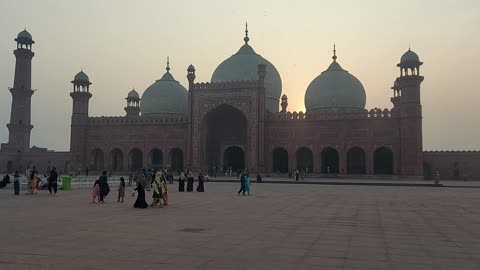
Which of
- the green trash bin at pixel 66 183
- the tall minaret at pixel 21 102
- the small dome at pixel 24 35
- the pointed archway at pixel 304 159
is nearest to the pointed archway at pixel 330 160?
the pointed archway at pixel 304 159

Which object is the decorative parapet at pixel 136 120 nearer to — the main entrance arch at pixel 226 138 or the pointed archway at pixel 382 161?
the main entrance arch at pixel 226 138

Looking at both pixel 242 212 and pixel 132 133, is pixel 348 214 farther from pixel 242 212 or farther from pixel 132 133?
pixel 132 133

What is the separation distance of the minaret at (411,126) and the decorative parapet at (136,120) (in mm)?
14392

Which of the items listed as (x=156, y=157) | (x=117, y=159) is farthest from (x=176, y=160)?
(x=117, y=159)

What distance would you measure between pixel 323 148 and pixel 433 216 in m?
20.9

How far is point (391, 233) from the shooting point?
605cm

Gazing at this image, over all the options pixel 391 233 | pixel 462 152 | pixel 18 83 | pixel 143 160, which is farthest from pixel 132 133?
pixel 391 233

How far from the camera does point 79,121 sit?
33.8 m

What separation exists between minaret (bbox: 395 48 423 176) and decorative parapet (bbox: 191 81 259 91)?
9340mm

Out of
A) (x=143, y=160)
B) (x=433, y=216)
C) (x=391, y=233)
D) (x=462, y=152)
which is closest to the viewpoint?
(x=391, y=233)

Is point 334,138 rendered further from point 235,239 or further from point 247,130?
point 235,239

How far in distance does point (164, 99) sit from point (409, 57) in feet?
62.4

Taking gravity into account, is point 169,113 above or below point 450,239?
above

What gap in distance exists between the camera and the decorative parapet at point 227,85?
3043 centimetres
